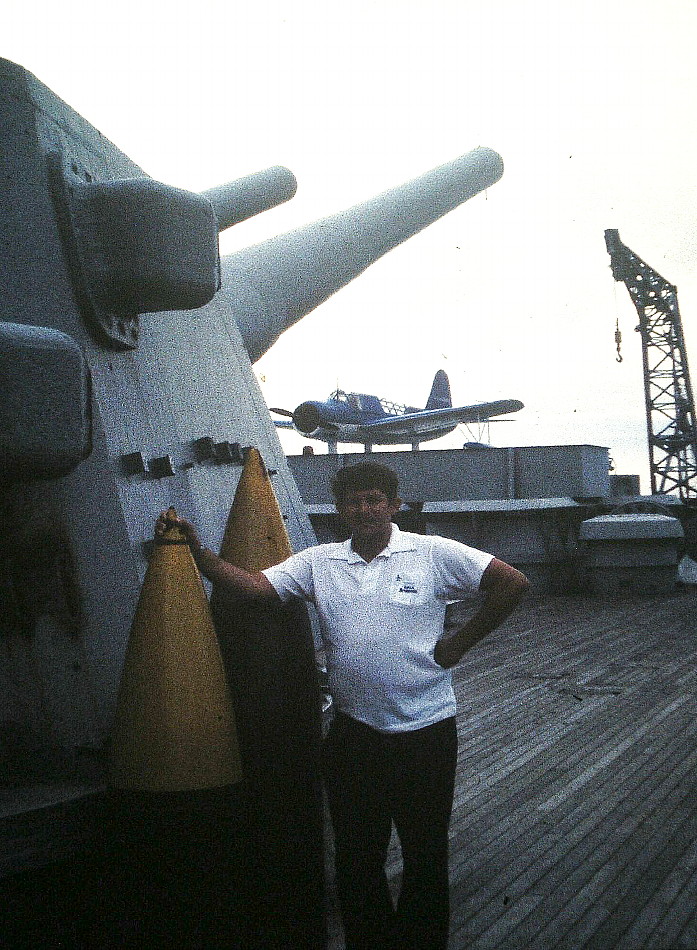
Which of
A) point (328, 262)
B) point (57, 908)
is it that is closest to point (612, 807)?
point (57, 908)

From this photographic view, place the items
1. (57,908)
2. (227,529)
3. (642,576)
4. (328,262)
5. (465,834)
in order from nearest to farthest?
1. (57,908)
2. (227,529)
3. (465,834)
4. (328,262)
5. (642,576)

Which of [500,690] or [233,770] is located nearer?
[233,770]

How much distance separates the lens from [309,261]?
390cm

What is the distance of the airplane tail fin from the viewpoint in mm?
38844

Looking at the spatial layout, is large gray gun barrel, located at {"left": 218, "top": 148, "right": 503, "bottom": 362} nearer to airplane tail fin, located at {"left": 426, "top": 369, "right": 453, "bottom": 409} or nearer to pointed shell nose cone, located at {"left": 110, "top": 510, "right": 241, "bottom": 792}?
pointed shell nose cone, located at {"left": 110, "top": 510, "right": 241, "bottom": 792}

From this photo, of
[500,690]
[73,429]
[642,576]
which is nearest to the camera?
[73,429]

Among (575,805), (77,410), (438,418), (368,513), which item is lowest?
(575,805)

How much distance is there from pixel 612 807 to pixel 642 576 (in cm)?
831

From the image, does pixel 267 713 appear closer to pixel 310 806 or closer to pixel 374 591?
pixel 310 806

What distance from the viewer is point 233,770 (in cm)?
173

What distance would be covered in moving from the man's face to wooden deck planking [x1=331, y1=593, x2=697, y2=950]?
1.12 m

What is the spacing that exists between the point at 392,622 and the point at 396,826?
0.42 metres

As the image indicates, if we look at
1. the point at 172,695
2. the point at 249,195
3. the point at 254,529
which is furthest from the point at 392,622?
the point at 249,195

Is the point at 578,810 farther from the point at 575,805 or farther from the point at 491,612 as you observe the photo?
the point at 491,612
